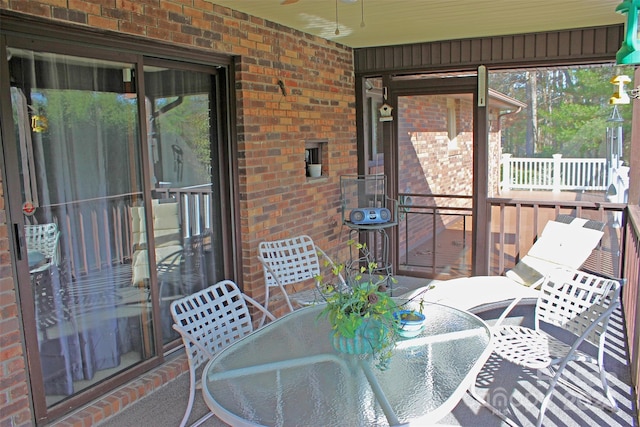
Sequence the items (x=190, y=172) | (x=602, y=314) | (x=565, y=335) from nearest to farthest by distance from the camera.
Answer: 1. (x=602, y=314)
2. (x=190, y=172)
3. (x=565, y=335)

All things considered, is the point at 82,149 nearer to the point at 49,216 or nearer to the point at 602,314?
the point at 49,216

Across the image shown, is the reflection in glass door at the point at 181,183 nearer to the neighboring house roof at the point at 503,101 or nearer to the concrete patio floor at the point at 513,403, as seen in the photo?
the concrete patio floor at the point at 513,403

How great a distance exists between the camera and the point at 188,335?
8.25ft

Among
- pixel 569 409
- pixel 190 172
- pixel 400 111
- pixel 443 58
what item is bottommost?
pixel 569 409

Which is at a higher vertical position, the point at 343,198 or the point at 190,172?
the point at 190,172

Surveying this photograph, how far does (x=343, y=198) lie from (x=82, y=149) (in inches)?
115

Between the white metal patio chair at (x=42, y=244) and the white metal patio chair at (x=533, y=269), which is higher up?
the white metal patio chair at (x=42, y=244)

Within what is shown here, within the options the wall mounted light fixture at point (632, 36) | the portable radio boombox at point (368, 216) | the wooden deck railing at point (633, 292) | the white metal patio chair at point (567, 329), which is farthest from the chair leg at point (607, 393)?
the portable radio boombox at point (368, 216)

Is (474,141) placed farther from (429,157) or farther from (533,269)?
(533,269)

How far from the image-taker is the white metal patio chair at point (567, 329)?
9.10 feet

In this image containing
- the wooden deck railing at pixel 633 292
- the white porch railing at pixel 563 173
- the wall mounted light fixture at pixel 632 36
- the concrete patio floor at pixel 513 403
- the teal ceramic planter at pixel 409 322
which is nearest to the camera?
the wall mounted light fixture at pixel 632 36

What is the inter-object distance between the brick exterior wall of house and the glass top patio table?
1.03 meters

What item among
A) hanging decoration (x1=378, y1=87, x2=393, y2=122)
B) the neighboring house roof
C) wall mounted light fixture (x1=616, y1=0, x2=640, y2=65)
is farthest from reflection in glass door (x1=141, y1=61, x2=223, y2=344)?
the neighboring house roof

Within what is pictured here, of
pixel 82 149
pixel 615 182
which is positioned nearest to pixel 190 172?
pixel 82 149
